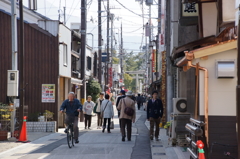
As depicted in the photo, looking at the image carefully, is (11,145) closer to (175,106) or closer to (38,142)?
(38,142)

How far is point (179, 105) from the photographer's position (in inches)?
571

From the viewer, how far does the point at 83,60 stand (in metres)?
27.2

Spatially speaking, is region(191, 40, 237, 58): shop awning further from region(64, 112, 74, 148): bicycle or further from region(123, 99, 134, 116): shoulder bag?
region(123, 99, 134, 116): shoulder bag

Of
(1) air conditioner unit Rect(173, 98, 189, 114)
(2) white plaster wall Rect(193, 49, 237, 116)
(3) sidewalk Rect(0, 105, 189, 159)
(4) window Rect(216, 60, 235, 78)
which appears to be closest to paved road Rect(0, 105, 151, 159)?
(3) sidewalk Rect(0, 105, 189, 159)

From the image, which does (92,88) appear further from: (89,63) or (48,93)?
(48,93)

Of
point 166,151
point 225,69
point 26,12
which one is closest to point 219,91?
point 225,69

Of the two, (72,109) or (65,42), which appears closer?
(72,109)

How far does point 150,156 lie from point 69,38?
1648 centimetres

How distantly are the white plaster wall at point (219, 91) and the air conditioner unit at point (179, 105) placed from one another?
4.64 meters

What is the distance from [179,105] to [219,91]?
480 centimetres

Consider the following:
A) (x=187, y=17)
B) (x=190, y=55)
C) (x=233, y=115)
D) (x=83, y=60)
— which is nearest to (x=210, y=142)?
(x=233, y=115)

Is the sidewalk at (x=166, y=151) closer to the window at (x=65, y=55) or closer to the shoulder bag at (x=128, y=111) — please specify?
the shoulder bag at (x=128, y=111)

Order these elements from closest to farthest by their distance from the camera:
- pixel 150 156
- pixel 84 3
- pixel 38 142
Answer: pixel 150 156 → pixel 38 142 → pixel 84 3

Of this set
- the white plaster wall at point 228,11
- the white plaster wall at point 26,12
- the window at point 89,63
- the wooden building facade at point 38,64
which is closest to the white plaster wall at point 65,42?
the wooden building facade at point 38,64
